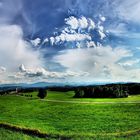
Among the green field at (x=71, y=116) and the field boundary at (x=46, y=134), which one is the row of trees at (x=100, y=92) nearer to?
the green field at (x=71, y=116)

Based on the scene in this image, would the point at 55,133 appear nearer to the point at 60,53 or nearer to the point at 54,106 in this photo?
the point at 54,106

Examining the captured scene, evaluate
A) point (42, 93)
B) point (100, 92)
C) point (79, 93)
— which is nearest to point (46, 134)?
point (79, 93)

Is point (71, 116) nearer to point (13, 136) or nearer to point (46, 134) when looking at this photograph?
point (46, 134)

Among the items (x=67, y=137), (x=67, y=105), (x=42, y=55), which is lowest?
(x=67, y=137)

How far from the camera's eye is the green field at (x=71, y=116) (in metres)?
13.1

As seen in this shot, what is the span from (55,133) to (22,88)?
571 cm

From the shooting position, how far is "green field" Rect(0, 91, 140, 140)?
13.1 m

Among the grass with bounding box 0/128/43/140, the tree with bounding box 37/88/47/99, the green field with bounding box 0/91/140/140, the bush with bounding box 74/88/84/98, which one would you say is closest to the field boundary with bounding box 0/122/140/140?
the green field with bounding box 0/91/140/140

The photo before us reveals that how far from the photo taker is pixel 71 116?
50.1 feet

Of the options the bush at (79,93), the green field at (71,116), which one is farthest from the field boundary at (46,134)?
the bush at (79,93)

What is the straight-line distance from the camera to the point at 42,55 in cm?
1684

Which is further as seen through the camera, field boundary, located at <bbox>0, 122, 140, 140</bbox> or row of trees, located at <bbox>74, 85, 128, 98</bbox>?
row of trees, located at <bbox>74, 85, 128, 98</bbox>

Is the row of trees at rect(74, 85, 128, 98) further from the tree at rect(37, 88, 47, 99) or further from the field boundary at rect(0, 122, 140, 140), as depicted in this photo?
the field boundary at rect(0, 122, 140, 140)

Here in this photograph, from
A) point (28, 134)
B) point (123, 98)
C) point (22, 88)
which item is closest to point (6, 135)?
point (28, 134)
